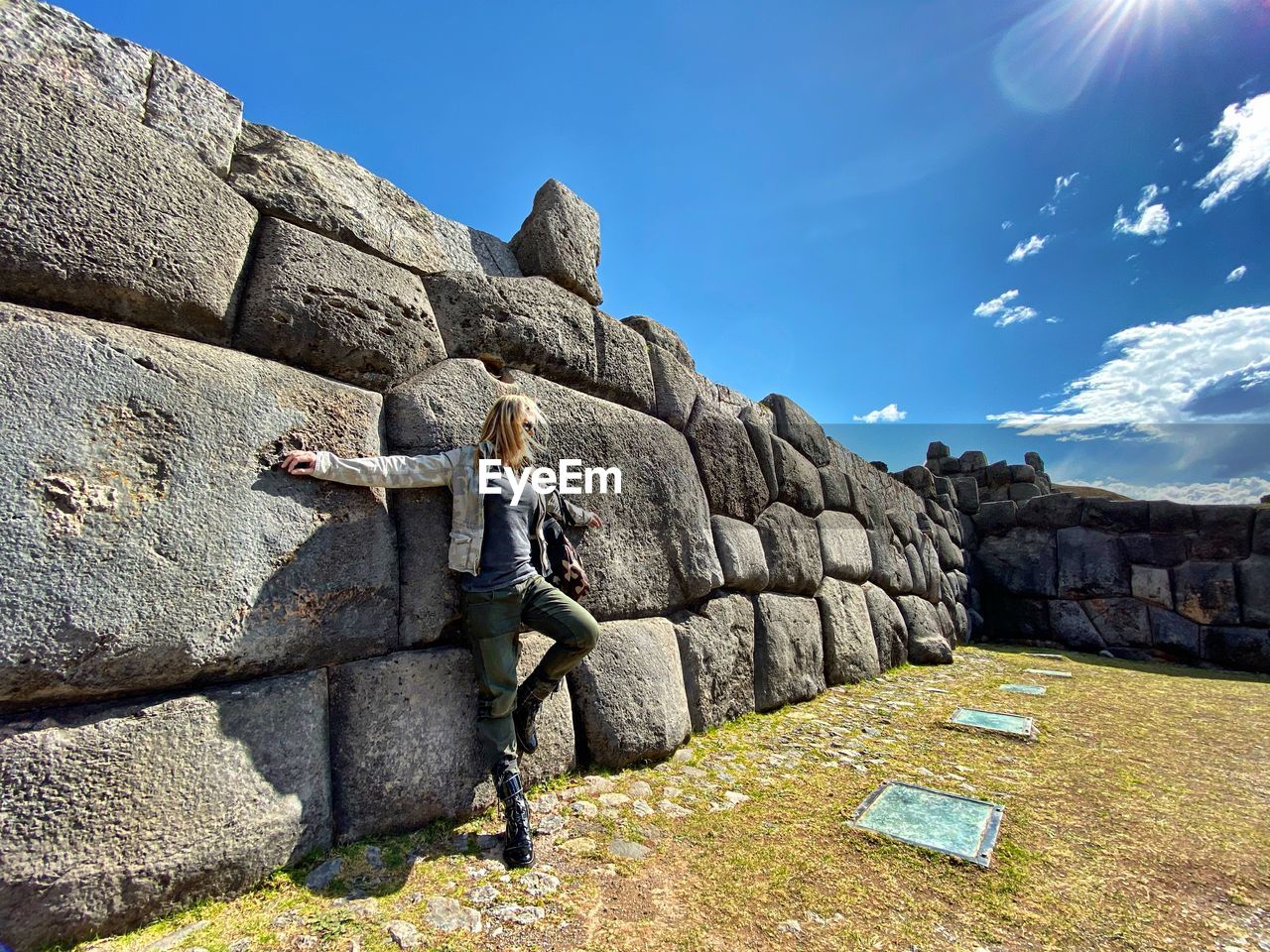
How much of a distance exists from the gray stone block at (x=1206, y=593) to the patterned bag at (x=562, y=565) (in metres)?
8.76

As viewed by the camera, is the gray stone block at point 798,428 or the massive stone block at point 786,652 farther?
the gray stone block at point 798,428

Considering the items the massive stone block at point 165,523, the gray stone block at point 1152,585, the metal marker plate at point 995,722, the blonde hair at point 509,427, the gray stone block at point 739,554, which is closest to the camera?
the massive stone block at point 165,523

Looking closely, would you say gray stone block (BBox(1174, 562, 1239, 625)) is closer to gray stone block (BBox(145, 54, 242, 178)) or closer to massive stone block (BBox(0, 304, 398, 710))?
massive stone block (BBox(0, 304, 398, 710))

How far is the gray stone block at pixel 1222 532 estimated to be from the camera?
7.25 metres

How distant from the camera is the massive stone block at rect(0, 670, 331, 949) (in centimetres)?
155

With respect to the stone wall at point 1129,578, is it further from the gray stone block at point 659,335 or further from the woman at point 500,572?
the woman at point 500,572

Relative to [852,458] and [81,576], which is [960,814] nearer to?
[81,576]

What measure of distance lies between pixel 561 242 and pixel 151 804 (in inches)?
133

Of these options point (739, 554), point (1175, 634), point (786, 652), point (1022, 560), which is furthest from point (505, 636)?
point (1022, 560)

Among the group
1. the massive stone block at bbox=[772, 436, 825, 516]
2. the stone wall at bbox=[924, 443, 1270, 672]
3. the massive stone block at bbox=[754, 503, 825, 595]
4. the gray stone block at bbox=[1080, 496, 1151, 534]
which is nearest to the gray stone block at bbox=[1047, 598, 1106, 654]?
the stone wall at bbox=[924, 443, 1270, 672]

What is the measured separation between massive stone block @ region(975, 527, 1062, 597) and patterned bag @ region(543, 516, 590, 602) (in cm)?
864

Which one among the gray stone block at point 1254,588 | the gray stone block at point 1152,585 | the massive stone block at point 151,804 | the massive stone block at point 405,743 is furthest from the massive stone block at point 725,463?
the gray stone block at point 1254,588

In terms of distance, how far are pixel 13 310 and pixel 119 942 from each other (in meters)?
1.89

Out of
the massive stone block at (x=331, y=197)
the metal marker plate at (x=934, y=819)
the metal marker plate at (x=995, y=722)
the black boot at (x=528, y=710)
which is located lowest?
the metal marker plate at (x=995, y=722)
